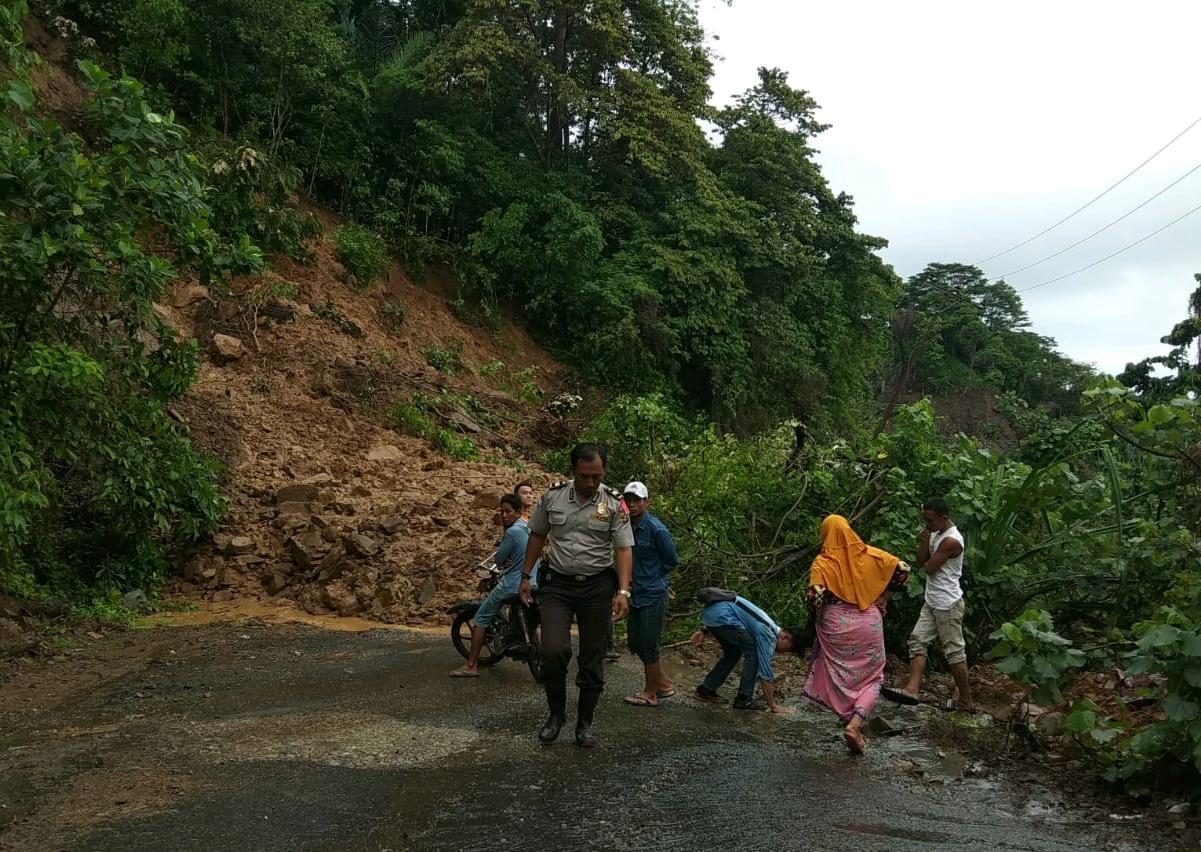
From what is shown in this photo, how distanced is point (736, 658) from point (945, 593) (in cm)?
164

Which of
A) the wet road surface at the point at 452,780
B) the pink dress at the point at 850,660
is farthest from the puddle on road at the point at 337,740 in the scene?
the pink dress at the point at 850,660

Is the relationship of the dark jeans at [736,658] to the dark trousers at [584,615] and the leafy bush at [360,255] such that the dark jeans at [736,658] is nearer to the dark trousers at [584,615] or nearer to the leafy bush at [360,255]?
the dark trousers at [584,615]

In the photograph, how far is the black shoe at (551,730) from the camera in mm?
5602

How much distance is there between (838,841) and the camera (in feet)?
13.8

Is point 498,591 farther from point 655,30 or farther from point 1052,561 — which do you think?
point 655,30

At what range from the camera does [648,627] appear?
22.8ft

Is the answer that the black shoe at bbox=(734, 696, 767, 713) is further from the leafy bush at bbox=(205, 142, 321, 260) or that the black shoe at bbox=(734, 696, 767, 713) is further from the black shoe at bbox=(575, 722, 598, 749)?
the leafy bush at bbox=(205, 142, 321, 260)

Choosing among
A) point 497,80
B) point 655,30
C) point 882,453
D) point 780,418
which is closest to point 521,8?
point 497,80

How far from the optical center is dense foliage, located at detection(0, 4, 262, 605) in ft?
23.3

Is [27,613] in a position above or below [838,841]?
below

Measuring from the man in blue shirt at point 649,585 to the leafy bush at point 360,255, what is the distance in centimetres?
1527

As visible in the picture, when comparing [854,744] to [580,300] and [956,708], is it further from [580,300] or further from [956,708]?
[580,300]

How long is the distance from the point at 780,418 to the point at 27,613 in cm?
2022

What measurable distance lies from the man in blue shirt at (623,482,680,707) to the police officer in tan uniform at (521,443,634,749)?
47.0 inches
